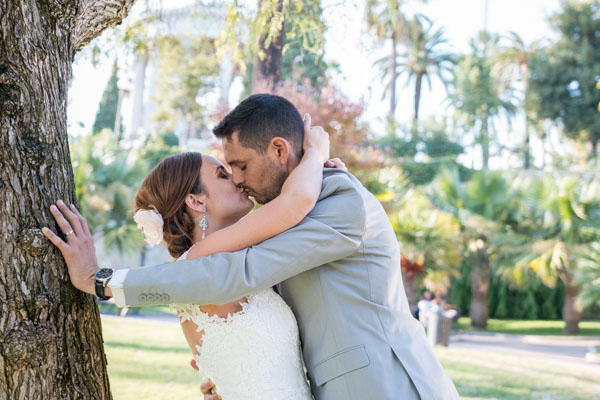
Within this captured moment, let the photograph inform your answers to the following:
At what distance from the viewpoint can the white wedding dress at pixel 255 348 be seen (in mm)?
2467

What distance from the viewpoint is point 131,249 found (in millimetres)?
17453

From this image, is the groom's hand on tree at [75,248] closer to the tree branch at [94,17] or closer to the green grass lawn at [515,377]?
the tree branch at [94,17]

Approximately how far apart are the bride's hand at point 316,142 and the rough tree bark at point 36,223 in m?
0.98

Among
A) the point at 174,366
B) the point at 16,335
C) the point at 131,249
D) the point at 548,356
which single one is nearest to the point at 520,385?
the point at 174,366

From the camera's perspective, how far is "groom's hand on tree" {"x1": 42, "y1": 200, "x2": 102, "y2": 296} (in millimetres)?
2312

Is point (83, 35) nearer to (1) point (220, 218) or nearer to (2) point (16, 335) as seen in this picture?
(1) point (220, 218)

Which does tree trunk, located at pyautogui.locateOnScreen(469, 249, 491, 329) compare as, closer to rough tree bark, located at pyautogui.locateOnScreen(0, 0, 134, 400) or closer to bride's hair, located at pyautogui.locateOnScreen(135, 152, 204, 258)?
bride's hair, located at pyautogui.locateOnScreen(135, 152, 204, 258)

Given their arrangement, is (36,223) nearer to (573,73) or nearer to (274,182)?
(274,182)

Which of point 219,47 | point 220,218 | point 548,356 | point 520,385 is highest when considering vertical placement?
point 219,47

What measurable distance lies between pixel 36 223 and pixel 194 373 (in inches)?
278

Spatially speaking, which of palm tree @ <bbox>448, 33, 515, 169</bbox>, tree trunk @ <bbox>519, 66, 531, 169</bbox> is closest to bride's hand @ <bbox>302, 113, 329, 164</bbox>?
tree trunk @ <bbox>519, 66, 531, 169</bbox>

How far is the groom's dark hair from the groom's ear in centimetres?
2

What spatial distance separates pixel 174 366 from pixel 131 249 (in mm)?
8781

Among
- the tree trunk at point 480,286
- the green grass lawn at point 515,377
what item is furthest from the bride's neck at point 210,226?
the tree trunk at point 480,286
